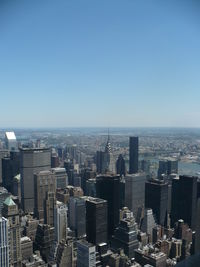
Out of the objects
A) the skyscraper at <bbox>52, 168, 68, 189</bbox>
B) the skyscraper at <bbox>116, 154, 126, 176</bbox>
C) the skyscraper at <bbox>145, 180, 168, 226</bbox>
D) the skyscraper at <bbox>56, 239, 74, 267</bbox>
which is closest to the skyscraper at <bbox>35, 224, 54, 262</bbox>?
the skyscraper at <bbox>56, 239, 74, 267</bbox>

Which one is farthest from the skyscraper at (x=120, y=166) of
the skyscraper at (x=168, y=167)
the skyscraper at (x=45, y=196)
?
the skyscraper at (x=45, y=196)

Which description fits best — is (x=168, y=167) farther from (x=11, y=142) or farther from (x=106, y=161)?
(x=11, y=142)

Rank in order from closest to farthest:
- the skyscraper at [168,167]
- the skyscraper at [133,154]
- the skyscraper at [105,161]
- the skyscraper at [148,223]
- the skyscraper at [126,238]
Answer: the skyscraper at [126,238]
the skyscraper at [148,223]
the skyscraper at [168,167]
the skyscraper at [133,154]
the skyscraper at [105,161]

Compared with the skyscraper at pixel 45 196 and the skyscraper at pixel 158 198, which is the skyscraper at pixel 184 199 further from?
the skyscraper at pixel 45 196

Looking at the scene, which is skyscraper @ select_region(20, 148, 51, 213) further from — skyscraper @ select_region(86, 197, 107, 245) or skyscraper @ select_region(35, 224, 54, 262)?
skyscraper @ select_region(86, 197, 107, 245)

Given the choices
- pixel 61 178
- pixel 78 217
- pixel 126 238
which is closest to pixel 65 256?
pixel 126 238

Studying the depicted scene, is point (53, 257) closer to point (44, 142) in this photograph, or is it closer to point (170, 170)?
point (170, 170)
